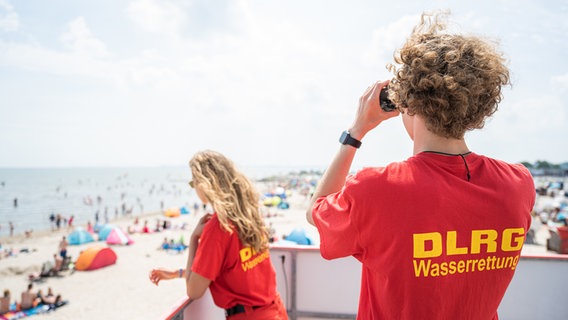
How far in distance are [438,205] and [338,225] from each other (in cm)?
28

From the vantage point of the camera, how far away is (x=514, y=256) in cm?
109

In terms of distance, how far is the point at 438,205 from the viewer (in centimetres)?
97

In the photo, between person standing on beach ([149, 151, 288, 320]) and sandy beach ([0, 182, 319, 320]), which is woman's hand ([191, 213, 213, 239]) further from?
sandy beach ([0, 182, 319, 320])

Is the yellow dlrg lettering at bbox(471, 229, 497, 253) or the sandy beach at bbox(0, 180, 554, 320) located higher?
the yellow dlrg lettering at bbox(471, 229, 497, 253)

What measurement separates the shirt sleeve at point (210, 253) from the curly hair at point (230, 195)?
0.07 metres

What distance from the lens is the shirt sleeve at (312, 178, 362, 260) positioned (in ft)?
3.37

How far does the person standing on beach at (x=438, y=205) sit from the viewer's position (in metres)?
0.97

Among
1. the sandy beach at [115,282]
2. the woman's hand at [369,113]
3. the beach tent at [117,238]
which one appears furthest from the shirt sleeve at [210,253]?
the beach tent at [117,238]

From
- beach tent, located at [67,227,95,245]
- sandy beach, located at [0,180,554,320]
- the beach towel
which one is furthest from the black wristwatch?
beach tent, located at [67,227,95,245]

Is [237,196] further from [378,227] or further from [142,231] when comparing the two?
[142,231]

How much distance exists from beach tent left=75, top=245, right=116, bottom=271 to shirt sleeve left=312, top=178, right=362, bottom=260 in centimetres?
1751

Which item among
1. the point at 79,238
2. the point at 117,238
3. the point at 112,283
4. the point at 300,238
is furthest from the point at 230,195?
the point at 79,238

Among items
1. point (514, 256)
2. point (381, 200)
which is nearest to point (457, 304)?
point (514, 256)

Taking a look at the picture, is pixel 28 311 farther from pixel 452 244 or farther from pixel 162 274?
pixel 452 244
